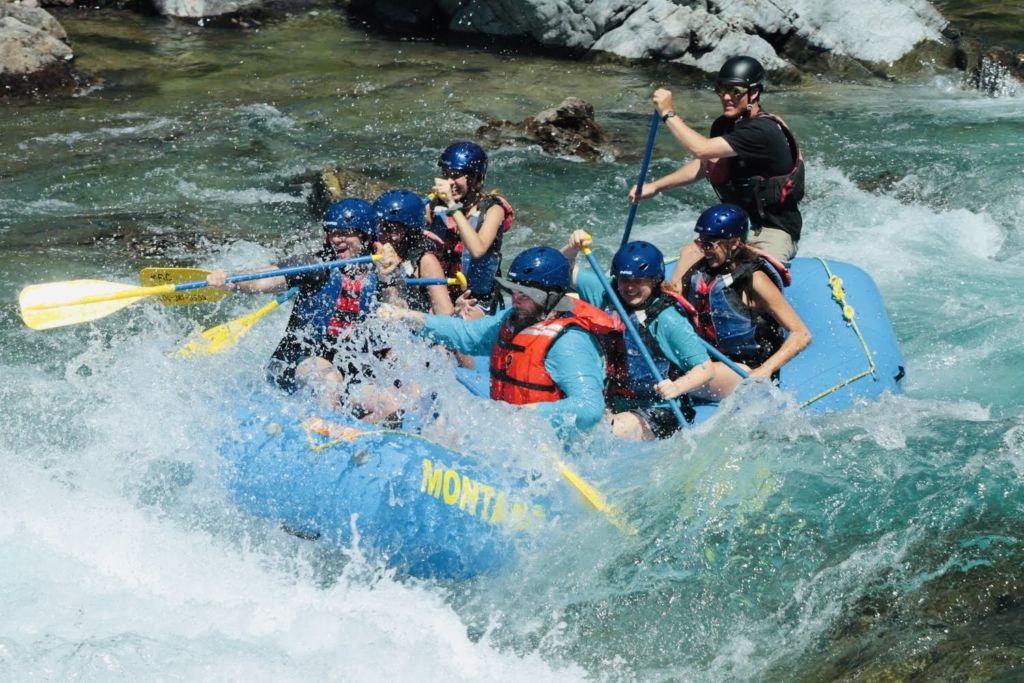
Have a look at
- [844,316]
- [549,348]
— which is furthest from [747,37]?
[549,348]

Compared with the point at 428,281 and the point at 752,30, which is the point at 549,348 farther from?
the point at 752,30

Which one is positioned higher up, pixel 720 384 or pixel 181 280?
pixel 720 384

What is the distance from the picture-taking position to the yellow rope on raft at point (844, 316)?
18.7ft

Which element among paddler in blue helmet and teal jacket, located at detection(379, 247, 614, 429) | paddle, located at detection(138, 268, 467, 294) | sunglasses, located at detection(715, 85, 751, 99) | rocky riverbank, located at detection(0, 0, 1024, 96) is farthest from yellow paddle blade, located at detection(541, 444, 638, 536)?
rocky riverbank, located at detection(0, 0, 1024, 96)

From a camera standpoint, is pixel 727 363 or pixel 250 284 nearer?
pixel 727 363

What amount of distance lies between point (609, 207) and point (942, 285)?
2.99 m

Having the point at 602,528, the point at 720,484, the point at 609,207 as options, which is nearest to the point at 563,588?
the point at 602,528

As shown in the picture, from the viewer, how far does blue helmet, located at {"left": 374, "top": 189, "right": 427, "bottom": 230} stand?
19.0 ft

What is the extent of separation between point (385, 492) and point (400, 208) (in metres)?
1.63

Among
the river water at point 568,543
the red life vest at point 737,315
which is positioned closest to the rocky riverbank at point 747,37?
the river water at point 568,543

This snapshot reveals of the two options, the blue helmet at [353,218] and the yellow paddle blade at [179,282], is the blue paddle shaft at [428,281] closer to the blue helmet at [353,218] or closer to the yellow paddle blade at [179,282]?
the blue helmet at [353,218]

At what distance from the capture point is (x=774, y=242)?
607 cm

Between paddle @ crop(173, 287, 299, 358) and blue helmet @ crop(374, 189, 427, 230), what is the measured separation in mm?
653

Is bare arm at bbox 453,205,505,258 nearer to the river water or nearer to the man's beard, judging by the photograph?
the man's beard
